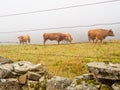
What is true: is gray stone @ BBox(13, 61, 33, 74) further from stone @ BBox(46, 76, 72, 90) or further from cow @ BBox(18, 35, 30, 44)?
cow @ BBox(18, 35, 30, 44)

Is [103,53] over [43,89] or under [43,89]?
over

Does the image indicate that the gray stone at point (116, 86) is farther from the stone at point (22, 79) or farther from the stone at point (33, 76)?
the stone at point (22, 79)

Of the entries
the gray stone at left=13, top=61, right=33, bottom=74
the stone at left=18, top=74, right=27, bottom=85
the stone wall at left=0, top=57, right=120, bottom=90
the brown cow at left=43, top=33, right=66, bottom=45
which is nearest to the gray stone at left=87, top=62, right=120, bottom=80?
the stone wall at left=0, top=57, right=120, bottom=90

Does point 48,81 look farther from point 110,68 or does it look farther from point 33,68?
point 110,68

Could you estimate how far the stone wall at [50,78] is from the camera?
31.2 ft

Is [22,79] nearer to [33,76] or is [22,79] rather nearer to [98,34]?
[33,76]

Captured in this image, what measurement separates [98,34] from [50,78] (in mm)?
14356

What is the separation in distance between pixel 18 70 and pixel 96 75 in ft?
11.4

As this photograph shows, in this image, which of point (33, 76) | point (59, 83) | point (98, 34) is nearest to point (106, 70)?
point (59, 83)

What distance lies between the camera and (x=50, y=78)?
11508 millimetres

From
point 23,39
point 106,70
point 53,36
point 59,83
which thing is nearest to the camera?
point 106,70

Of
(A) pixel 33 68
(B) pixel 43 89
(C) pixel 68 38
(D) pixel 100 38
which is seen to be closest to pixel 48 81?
(B) pixel 43 89

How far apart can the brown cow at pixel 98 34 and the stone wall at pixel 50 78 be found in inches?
492

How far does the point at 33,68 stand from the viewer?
12086 millimetres
